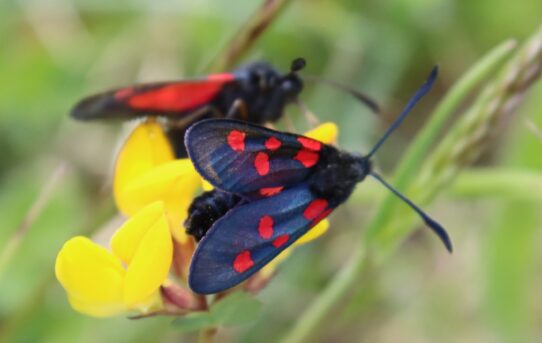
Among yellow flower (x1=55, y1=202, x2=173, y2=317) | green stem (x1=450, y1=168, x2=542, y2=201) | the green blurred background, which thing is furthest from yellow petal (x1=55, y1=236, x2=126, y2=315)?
green stem (x1=450, y1=168, x2=542, y2=201)

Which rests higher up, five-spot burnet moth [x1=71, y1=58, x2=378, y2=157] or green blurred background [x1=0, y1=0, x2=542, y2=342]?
five-spot burnet moth [x1=71, y1=58, x2=378, y2=157]

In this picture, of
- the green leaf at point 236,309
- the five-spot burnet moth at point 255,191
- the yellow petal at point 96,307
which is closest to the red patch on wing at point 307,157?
the five-spot burnet moth at point 255,191

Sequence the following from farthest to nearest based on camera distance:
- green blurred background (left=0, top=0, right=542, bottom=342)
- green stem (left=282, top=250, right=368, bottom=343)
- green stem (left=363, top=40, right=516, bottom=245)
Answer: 1. green blurred background (left=0, top=0, right=542, bottom=342)
2. green stem (left=282, top=250, right=368, bottom=343)
3. green stem (left=363, top=40, right=516, bottom=245)

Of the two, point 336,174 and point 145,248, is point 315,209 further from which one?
point 145,248

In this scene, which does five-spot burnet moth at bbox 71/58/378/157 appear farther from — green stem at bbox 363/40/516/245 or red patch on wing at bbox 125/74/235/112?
green stem at bbox 363/40/516/245

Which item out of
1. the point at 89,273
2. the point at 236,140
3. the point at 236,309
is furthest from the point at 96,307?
the point at 236,140

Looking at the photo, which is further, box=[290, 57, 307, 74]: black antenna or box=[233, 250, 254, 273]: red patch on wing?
box=[290, 57, 307, 74]: black antenna

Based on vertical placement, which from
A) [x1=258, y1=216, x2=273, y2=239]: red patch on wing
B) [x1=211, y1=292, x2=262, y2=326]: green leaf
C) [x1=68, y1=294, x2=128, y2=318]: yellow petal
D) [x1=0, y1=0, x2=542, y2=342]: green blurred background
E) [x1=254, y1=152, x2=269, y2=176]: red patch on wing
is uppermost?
[x1=254, y1=152, x2=269, y2=176]: red patch on wing

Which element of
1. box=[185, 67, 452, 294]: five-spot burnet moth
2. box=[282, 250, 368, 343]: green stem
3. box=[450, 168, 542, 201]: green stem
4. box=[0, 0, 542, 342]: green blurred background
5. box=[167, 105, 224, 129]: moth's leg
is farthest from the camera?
box=[0, 0, 542, 342]: green blurred background
